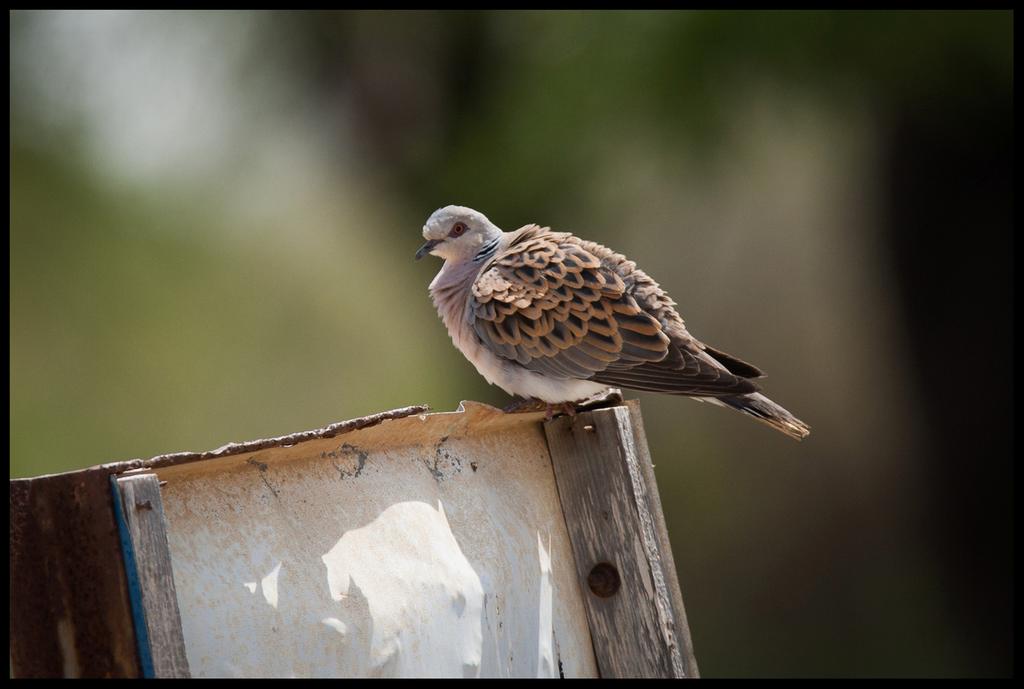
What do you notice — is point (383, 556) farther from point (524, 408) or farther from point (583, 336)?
point (583, 336)

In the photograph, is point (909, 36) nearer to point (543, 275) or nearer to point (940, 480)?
point (940, 480)

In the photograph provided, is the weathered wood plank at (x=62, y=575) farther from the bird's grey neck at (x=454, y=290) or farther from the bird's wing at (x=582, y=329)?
the bird's grey neck at (x=454, y=290)

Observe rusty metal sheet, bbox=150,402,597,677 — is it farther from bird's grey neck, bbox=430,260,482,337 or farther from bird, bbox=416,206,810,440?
bird's grey neck, bbox=430,260,482,337

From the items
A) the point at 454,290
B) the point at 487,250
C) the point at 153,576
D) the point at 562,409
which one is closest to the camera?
the point at 153,576

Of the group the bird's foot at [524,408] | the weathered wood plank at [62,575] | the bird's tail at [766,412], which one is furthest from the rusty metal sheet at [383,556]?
the bird's tail at [766,412]

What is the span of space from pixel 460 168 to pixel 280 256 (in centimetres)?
177

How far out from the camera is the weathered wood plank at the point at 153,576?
1.38 m

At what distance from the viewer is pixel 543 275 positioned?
3.11 metres

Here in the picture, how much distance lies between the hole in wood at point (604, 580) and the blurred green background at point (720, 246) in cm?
402

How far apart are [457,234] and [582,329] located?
74 cm

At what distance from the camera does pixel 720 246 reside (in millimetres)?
7539

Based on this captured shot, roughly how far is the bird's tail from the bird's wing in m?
0.05

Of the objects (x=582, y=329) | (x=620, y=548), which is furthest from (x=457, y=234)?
(x=620, y=548)

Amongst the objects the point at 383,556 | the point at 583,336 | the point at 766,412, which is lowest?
the point at 383,556
